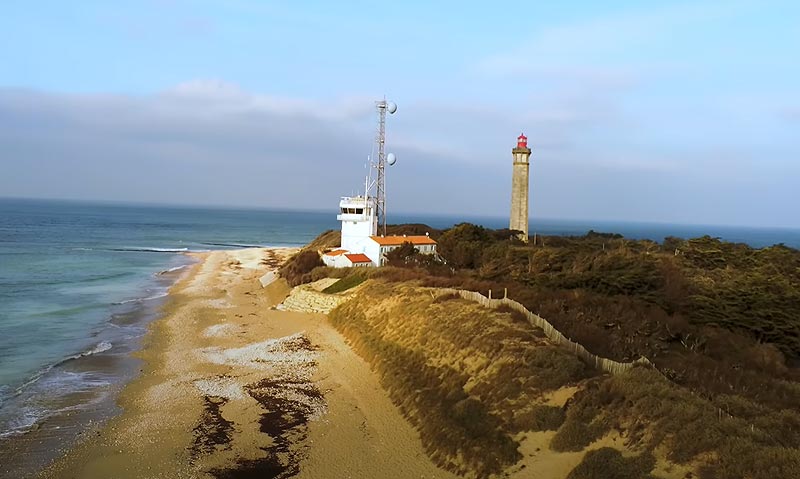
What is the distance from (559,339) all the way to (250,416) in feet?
31.1

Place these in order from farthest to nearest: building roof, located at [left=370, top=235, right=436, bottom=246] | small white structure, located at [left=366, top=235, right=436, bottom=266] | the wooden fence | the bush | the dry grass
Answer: building roof, located at [left=370, top=235, right=436, bottom=246] < small white structure, located at [left=366, top=235, right=436, bottom=266] < the wooden fence < the dry grass < the bush

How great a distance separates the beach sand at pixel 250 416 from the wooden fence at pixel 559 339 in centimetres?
500

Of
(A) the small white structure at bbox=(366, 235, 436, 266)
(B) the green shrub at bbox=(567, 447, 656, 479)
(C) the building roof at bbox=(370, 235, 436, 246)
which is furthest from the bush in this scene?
(C) the building roof at bbox=(370, 235, 436, 246)

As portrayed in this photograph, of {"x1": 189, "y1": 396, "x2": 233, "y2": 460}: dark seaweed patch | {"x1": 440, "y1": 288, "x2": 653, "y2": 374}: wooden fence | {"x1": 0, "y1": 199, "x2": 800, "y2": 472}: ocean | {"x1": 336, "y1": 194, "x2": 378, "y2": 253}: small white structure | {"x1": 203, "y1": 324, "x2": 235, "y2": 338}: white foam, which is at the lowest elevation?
{"x1": 0, "y1": 199, "x2": 800, "y2": 472}: ocean

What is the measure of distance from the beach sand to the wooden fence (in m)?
5.00

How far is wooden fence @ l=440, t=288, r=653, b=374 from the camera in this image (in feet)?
44.5

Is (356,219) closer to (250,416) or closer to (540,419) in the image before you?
(250,416)

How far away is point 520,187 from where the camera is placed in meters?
46.4

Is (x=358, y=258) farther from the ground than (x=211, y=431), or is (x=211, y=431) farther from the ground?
(x=358, y=258)

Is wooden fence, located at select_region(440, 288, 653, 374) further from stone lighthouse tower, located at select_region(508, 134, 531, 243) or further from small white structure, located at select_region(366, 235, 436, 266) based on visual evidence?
stone lighthouse tower, located at select_region(508, 134, 531, 243)

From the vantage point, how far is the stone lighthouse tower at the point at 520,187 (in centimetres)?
4547

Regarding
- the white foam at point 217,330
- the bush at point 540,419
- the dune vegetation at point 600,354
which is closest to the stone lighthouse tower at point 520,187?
the dune vegetation at point 600,354

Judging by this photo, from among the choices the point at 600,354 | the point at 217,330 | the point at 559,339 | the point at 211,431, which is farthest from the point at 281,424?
the point at 217,330

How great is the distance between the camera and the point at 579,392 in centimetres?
1274
